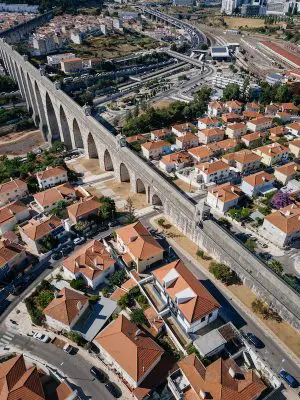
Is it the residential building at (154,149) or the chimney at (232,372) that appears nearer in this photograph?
the chimney at (232,372)

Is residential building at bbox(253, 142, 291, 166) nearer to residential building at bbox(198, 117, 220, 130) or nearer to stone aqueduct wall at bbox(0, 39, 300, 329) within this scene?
residential building at bbox(198, 117, 220, 130)

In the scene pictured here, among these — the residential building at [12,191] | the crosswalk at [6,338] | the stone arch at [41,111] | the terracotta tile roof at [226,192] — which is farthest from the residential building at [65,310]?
the stone arch at [41,111]

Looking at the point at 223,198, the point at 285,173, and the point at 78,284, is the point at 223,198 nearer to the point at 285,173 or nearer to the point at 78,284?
the point at 285,173

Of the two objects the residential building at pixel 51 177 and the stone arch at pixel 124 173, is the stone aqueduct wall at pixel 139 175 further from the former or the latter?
the residential building at pixel 51 177

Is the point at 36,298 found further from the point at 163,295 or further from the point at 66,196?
the point at 66,196

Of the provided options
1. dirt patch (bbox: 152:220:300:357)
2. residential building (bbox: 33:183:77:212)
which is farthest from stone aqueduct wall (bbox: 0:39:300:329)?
residential building (bbox: 33:183:77:212)

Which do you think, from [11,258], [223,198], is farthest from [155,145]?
[11,258]
